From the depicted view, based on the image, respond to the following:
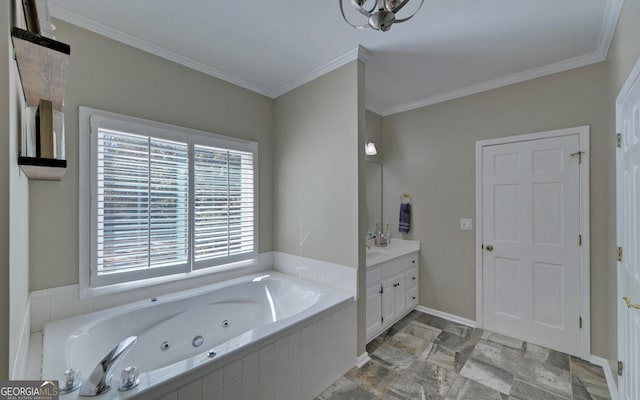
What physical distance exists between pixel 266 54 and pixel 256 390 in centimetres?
248

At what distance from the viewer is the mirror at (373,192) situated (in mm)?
3541

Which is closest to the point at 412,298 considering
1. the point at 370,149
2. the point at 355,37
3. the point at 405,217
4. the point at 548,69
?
the point at 405,217

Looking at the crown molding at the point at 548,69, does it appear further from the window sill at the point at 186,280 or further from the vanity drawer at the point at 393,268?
the window sill at the point at 186,280

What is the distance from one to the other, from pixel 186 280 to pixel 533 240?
3282 millimetres

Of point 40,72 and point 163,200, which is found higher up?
point 40,72

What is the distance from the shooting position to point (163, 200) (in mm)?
2225

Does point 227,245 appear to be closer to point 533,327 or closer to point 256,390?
point 256,390

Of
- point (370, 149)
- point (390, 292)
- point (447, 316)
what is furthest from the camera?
point (370, 149)

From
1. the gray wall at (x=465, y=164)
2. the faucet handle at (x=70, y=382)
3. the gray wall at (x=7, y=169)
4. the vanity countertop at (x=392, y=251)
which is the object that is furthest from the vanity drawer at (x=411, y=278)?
the gray wall at (x=7, y=169)

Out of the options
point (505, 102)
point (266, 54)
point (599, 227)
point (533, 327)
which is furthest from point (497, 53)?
point (533, 327)

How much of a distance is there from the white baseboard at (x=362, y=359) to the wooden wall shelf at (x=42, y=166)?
2356mm

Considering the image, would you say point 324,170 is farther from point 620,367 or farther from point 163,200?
point 620,367

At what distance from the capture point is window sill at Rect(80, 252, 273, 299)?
1952 mm

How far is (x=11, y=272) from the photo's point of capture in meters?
0.98
